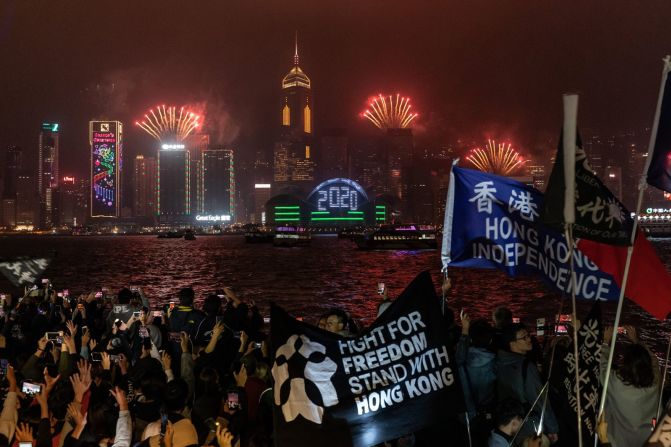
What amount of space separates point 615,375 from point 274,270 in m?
62.1

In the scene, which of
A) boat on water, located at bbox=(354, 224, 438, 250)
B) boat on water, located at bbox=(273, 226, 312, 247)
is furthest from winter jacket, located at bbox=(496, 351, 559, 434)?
boat on water, located at bbox=(273, 226, 312, 247)

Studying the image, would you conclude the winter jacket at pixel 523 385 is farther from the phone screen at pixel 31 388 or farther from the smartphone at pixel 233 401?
the phone screen at pixel 31 388

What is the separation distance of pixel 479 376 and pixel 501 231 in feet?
5.53

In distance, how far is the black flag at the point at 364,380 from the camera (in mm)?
5270

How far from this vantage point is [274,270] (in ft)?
221

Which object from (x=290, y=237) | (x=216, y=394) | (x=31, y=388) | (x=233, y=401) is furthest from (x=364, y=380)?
(x=290, y=237)

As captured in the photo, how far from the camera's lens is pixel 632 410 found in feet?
19.8

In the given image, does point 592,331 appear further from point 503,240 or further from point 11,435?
point 11,435

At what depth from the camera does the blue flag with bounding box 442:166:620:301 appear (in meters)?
7.20

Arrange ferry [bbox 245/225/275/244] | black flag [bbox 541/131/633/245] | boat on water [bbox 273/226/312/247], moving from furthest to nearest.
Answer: ferry [bbox 245/225/275/244] → boat on water [bbox 273/226/312/247] → black flag [bbox 541/131/633/245]

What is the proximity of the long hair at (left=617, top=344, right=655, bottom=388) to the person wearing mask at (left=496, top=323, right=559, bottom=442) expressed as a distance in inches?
44.2

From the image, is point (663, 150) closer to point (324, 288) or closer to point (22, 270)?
point (22, 270)

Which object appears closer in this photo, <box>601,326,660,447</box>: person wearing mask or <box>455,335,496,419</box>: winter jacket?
<box>601,326,660,447</box>: person wearing mask

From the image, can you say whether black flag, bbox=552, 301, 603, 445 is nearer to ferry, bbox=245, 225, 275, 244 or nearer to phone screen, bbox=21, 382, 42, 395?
phone screen, bbox=21, 382, 42, 395
